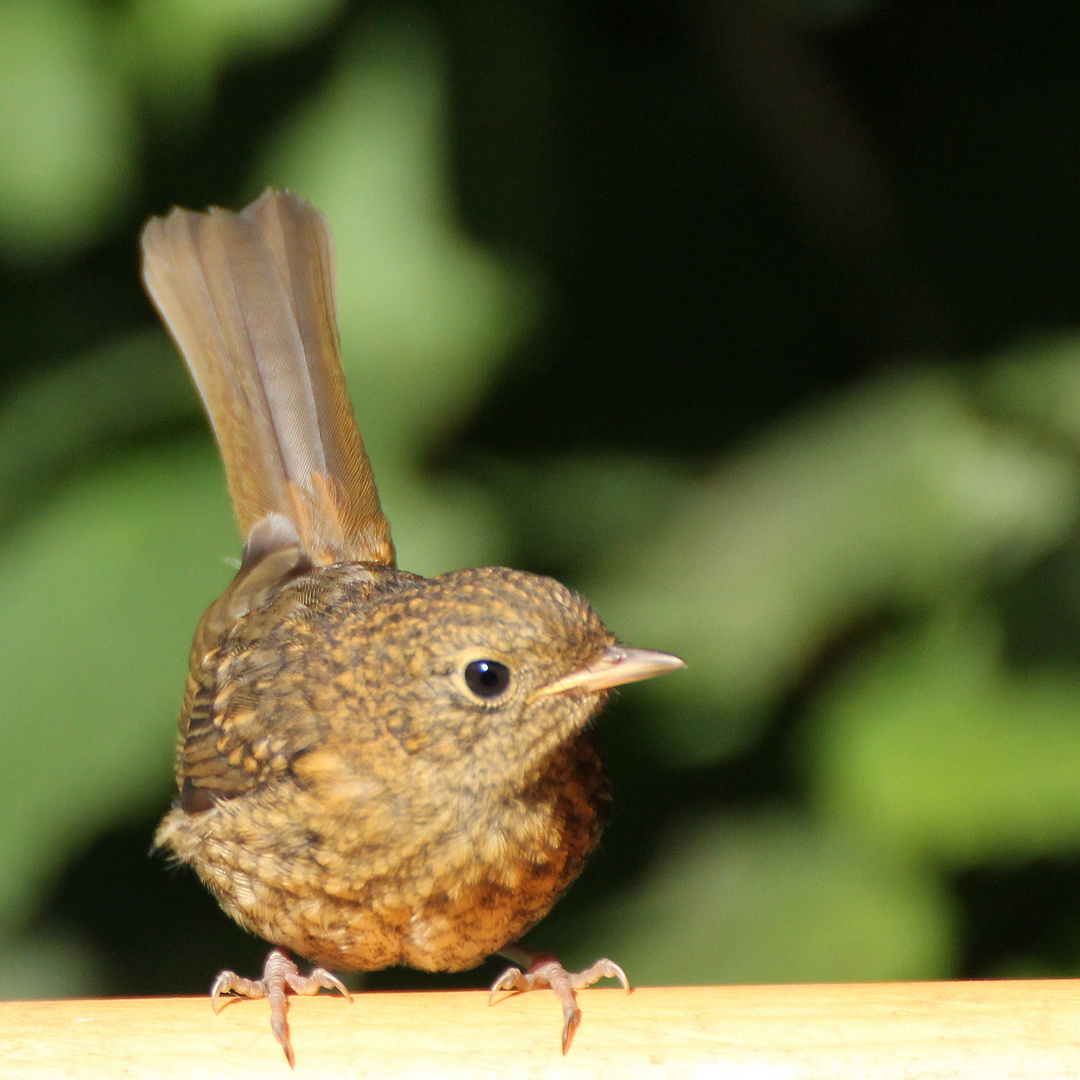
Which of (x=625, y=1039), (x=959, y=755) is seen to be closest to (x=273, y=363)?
(x=959, y=755)

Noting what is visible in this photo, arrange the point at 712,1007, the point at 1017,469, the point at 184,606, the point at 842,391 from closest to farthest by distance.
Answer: the point at 712,1007
the point at 184,606
the point at 1017,469
the point at 842,391

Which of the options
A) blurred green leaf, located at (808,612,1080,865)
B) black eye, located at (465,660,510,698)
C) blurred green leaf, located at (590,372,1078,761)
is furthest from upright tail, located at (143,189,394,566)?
blurred green leaf, located at (808,612,1080,865)

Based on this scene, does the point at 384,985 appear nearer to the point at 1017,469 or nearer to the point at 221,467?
the point at 221,467

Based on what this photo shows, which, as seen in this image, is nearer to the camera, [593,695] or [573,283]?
[593,695]

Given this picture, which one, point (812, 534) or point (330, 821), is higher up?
point (812, 534)

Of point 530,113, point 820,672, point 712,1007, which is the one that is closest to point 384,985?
point 820,672

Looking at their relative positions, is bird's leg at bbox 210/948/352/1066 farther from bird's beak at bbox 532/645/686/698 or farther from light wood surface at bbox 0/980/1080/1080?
bird's beak at bbox 532/645/686/698
